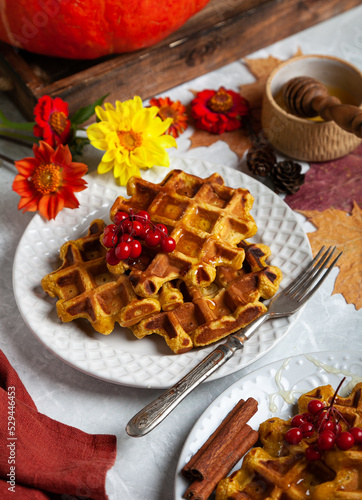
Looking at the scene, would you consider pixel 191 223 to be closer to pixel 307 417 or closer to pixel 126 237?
pixel 126 237

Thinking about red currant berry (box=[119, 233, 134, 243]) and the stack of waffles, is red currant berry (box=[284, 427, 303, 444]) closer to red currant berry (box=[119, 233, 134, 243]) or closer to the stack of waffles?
the stack of waffles

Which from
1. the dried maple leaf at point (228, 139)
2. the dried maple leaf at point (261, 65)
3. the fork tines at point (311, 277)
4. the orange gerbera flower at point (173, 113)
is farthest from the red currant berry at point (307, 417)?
the dried maple leaf at point (261, 65)

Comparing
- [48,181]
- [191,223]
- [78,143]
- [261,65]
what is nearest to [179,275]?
[191,223]

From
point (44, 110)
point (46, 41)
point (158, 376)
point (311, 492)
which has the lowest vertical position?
point (311, 492)

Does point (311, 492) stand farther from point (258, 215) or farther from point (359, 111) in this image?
point (359, 111)

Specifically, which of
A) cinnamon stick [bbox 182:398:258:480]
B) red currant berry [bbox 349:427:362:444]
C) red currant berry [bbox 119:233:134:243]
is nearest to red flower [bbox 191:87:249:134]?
red currant berry [bbox 119:233:134:243]

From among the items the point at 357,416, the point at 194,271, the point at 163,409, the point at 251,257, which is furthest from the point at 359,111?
the point at 163,409

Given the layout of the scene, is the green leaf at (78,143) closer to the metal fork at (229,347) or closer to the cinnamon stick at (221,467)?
the metal fork at (229,347)
